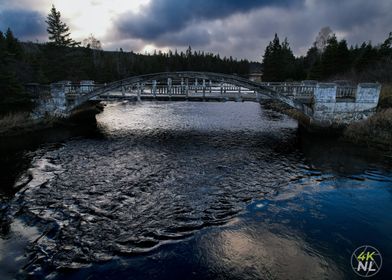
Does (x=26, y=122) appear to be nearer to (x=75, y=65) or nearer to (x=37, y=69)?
(x=37, y=69)

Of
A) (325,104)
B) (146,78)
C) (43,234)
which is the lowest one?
(43,234)


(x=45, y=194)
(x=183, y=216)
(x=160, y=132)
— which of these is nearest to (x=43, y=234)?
(x=45, y=194)

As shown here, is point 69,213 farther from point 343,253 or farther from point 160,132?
point 160,132

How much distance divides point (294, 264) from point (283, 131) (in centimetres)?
1768

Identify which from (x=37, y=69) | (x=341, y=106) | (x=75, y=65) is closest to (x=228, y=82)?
(x=341, y=106)

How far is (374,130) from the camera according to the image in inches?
709

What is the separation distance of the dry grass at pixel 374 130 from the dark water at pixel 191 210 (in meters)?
1.65

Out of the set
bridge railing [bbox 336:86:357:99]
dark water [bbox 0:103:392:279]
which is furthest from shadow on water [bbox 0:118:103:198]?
bridge railing [bbox 336:86:357:99]

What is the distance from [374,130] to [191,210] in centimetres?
1590

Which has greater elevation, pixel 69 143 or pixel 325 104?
pixel 325 104

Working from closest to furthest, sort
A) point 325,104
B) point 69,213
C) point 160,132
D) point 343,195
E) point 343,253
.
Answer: point 343,253 → point 69,213 → point 343,195 → point 325,104 → point 160,132

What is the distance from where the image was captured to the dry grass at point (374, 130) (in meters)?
17.3

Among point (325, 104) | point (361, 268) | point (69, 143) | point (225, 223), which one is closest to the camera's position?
point (361, 268)

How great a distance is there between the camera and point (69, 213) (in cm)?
943
